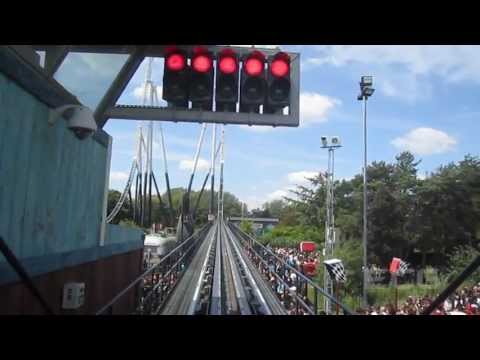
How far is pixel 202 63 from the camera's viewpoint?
8.73 feet

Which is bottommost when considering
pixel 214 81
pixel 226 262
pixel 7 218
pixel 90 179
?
pixel 226 262

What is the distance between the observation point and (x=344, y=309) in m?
2.99

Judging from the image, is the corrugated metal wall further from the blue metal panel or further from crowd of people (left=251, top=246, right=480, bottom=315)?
crowd of people (left=251, top=246, right=480, bottom=315)

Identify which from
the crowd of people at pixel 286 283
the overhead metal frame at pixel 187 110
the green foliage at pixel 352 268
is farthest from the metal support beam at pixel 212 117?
the green foliage at pixel 352 268

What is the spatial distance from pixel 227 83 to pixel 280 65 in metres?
0.34

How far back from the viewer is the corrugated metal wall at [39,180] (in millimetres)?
2603

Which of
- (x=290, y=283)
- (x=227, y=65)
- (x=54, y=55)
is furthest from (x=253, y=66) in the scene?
(x=290, y=283)

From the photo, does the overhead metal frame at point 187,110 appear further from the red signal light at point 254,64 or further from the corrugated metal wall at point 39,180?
the corrugated metal wall at point 39,180

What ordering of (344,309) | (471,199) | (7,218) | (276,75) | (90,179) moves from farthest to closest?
1. (471,199)
2. (90,179)
3. (344,309)
4. (276,75)
5. (7,218)

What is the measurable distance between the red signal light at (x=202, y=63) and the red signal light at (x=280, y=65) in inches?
15.1
